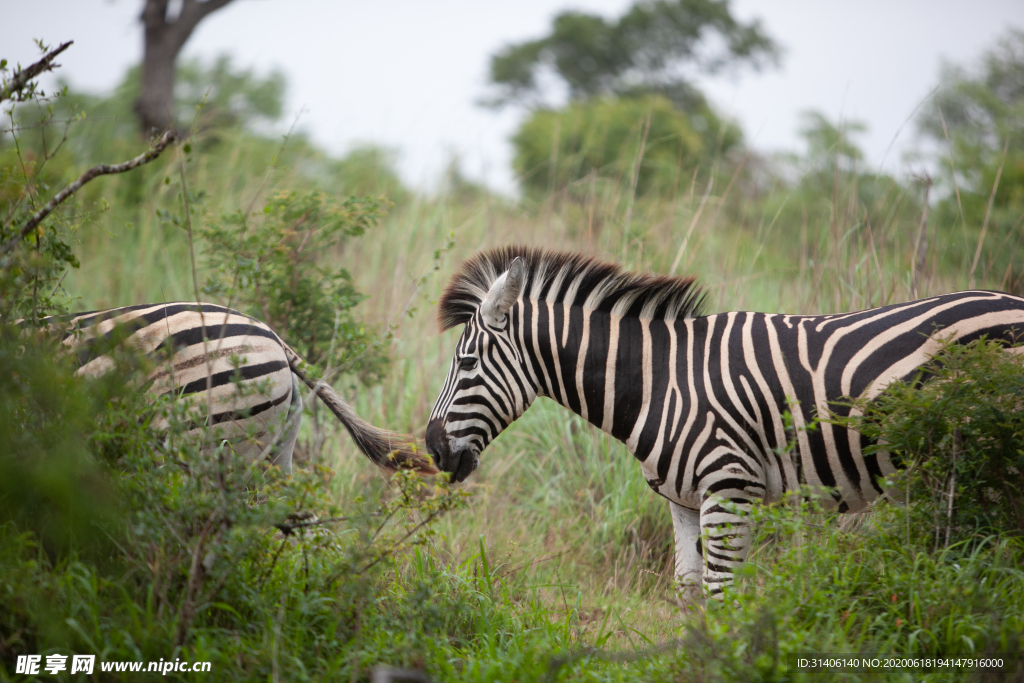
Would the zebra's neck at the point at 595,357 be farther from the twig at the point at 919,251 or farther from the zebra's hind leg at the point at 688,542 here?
the twig at the point at 919,251

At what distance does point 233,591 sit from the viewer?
108 inches

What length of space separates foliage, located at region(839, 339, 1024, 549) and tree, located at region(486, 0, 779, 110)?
2851 centimetres

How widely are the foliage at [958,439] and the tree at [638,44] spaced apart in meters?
28.5

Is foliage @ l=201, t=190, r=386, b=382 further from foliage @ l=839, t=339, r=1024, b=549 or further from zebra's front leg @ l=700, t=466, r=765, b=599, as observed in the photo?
foliage @ l=839, t=339, r=1024, b=549

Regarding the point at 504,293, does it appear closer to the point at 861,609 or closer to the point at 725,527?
the point at 725,527

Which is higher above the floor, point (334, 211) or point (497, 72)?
point (497, 72)

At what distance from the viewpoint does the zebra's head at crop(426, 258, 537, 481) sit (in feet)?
11.7

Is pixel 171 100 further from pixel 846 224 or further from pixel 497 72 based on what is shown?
pixel 497 72

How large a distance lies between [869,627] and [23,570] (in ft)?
10.2

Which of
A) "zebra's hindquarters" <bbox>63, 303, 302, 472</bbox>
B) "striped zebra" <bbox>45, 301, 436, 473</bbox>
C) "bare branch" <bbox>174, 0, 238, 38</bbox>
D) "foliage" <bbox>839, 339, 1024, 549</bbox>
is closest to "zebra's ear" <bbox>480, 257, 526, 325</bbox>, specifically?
"striped zebra" <bbox>45, 301, 436, 473</bbox>

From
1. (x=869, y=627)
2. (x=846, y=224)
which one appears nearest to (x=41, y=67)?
(x=869, y=627)

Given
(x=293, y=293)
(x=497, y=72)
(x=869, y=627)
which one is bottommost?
(x=869, y=627)

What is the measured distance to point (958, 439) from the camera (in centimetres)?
290

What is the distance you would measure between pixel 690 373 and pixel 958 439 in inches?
44.9
